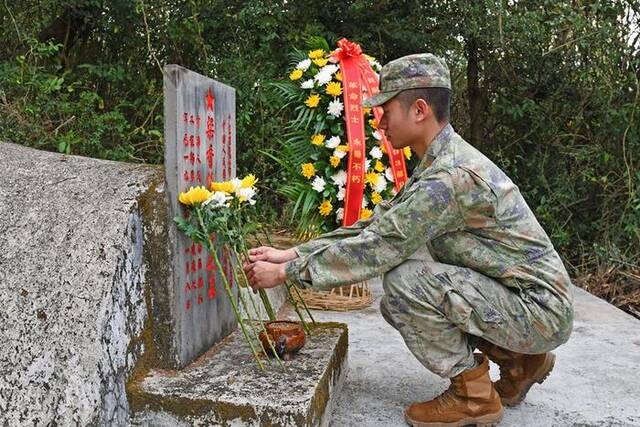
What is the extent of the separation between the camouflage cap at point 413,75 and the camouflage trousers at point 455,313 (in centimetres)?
55

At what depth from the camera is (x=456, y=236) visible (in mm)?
2115

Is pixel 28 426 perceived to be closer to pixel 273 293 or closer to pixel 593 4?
pixel 273 293

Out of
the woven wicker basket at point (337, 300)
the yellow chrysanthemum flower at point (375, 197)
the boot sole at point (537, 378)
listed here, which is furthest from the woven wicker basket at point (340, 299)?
the boot sole at point (537, 378)

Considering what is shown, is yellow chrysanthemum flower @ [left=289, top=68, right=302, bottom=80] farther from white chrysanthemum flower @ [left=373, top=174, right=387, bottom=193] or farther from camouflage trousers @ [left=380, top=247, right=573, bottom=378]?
camouflage trousers @ [left=380, top=247, right=573, bottom=378]

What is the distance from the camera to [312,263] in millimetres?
2066

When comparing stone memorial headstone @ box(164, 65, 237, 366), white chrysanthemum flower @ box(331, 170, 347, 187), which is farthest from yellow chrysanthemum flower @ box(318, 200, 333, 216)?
stone memorial headstone @ box(164, 65, 237, 366)

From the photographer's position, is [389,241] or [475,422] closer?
[389,241]

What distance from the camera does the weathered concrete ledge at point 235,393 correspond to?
→ 1837mm

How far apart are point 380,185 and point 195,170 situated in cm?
176

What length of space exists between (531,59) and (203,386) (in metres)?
4.78

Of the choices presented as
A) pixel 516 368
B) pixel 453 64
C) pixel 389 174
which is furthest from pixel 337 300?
pixel 453 64

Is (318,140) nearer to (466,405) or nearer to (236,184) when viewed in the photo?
(236,184)

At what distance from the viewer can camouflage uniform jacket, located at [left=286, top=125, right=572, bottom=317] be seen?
2.00m

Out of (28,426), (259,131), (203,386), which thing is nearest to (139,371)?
(203,386)
